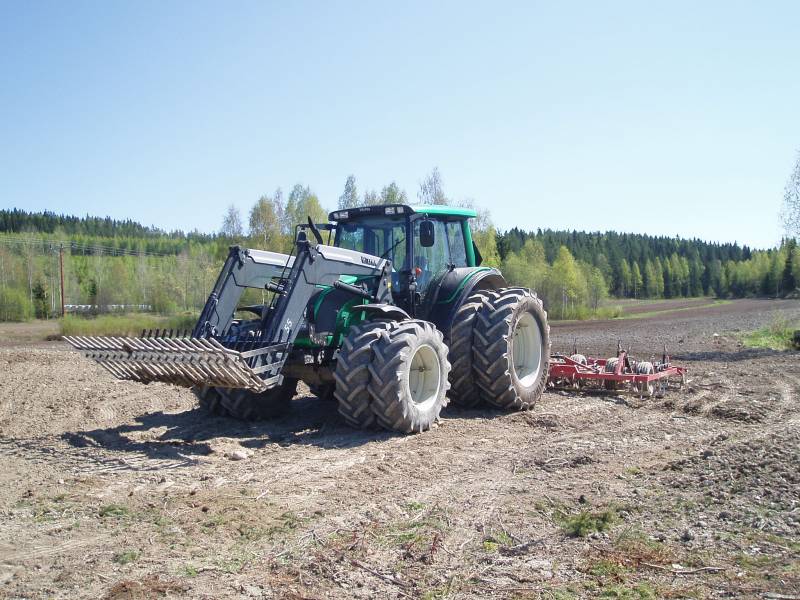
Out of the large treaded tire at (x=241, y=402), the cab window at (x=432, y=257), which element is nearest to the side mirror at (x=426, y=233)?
the cab window at (x=432, y=257)

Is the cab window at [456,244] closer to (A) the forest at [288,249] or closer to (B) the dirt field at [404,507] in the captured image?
(B) the dirt field at [404,507]

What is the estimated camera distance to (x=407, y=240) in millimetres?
9641

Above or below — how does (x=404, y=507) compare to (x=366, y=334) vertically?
below

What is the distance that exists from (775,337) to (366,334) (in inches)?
904

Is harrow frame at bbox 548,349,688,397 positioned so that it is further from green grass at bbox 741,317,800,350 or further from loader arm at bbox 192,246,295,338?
green grass at bbox 741,317,800,350

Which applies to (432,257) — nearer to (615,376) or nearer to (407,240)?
(407,240)

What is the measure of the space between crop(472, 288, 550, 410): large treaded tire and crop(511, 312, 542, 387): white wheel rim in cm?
61

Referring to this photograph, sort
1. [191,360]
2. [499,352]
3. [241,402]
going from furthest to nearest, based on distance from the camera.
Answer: [499,352]
[241,402]
[191,360]

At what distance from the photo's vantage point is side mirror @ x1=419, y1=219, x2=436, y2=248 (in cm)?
912

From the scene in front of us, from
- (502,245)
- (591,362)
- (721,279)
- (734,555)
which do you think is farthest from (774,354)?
(721,279)

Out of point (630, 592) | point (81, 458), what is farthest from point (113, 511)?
point (630, 592)

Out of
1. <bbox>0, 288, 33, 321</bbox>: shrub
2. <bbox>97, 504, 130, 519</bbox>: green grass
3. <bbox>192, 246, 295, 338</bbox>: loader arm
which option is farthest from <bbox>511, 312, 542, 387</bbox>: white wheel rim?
<bbox>0, 288, 33, 321</bbox>: shrub

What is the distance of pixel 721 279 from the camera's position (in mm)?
113562

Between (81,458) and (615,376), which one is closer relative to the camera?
(81,458)
